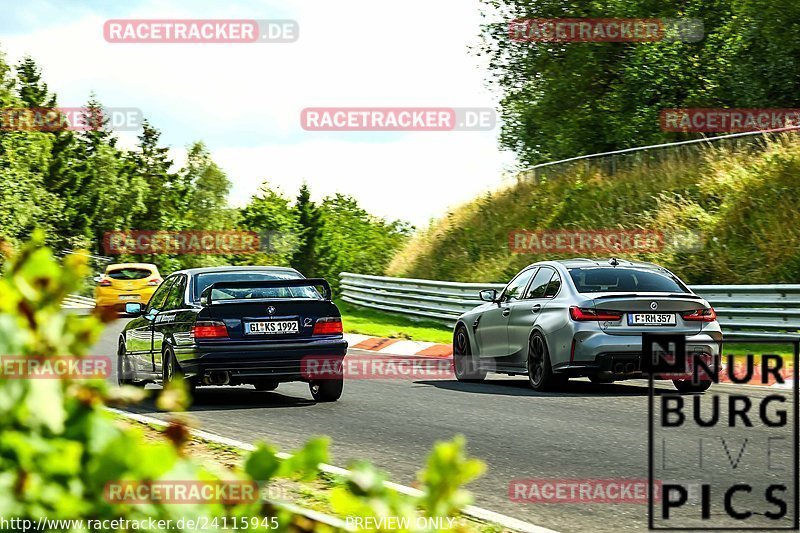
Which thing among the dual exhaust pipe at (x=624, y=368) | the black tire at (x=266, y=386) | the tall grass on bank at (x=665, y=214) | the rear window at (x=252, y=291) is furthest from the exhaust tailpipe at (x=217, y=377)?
the tall grass on bank at (x=665, y=214)

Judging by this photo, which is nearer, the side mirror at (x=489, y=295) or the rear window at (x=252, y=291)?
the rear window at (x=252, y=291)

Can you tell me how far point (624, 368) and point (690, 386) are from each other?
2.46ft

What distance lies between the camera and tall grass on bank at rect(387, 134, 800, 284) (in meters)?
24.2

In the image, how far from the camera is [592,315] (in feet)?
42.9

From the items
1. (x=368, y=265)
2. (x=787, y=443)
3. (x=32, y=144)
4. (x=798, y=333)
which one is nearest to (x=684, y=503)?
(x=787, y=443)

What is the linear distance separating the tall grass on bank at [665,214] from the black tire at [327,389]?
11.7m

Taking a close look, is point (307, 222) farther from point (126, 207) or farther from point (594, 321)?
point (594, 321)

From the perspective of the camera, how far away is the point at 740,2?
115ft

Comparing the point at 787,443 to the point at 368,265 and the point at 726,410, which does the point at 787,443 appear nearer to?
the point at 726,410

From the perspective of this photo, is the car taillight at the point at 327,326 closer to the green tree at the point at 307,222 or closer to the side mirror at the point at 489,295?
the side mirror at the point at 489,295

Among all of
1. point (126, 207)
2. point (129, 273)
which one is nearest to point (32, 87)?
point (126, 207)

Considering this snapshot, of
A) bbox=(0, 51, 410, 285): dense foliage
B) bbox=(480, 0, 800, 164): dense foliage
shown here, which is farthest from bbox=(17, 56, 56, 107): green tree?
bbox=(480, 0, 800, 164): dense foliage

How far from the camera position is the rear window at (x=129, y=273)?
3466cm

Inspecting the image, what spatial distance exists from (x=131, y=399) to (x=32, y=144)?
175 feet
